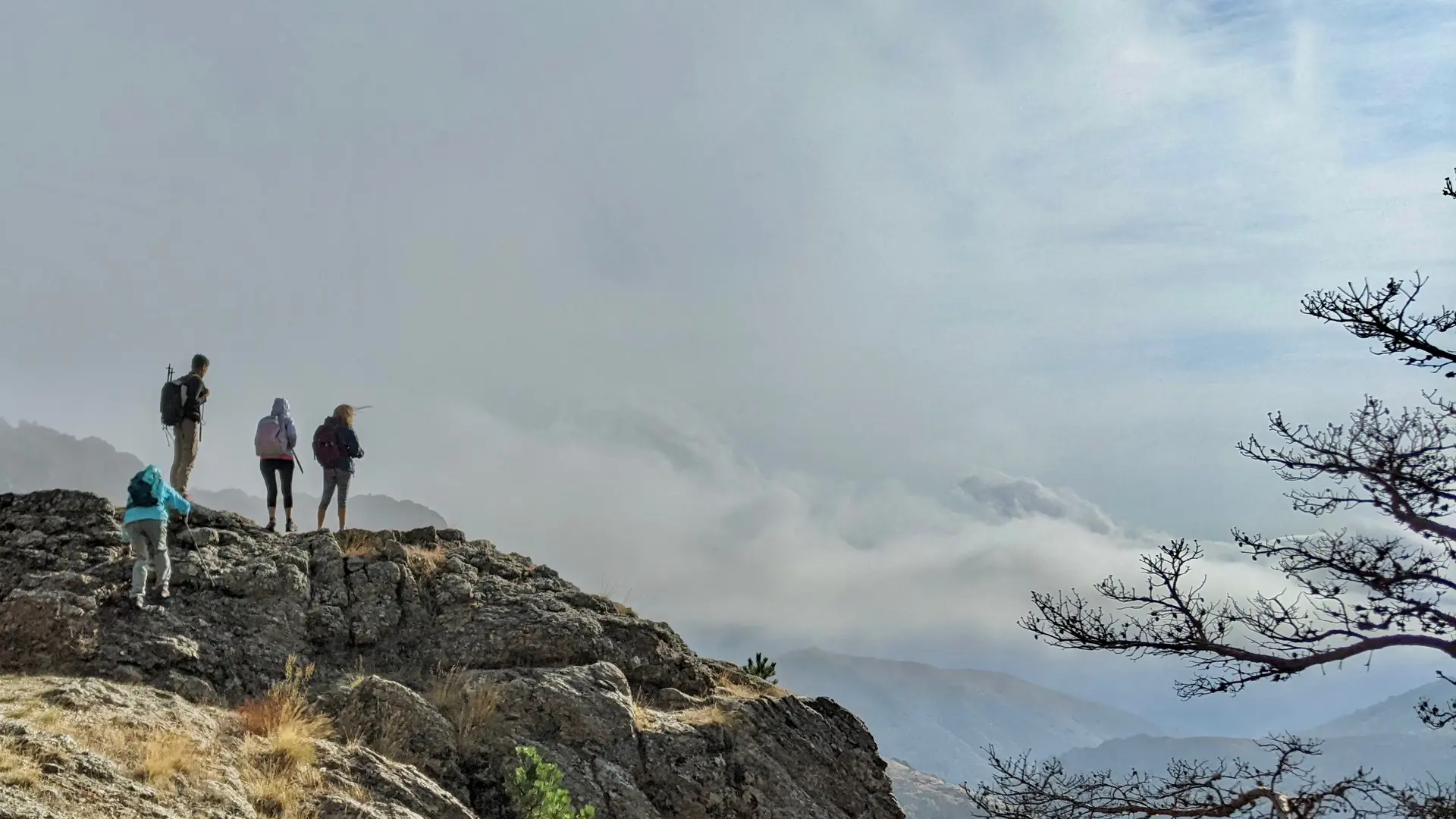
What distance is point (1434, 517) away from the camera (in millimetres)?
11602

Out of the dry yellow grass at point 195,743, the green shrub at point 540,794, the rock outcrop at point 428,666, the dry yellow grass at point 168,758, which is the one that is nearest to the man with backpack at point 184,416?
the rock outcrop at point 428,666

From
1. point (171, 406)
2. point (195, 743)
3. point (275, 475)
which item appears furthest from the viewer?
point (275, 475)

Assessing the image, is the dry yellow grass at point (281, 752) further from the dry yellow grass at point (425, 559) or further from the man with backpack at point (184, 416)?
the man with backpack at point (184, 416)

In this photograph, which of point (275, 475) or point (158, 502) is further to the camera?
point (275, 475)

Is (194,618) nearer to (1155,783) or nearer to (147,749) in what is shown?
(147,749)

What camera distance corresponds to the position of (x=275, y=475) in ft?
59.5

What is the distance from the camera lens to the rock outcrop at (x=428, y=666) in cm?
1217

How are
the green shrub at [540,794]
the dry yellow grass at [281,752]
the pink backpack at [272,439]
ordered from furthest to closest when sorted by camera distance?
1. the pink backpack at [272,439]
2. the green shrub at [540,794]
3. the dry yellow grass at [281,752]

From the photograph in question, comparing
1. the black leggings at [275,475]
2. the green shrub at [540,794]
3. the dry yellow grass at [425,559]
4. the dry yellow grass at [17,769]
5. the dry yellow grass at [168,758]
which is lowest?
the dry yellow grass at [17,769]

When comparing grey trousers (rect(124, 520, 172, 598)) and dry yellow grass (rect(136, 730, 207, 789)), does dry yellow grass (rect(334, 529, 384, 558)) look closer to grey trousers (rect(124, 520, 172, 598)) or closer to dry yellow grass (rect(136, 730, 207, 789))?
grey trousers (rect(124, 520, 172, 598))

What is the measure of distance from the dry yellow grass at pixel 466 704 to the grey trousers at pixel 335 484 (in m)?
6.55

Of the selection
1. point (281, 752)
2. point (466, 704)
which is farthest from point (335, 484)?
point (281, 752)

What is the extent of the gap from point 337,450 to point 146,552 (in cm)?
571

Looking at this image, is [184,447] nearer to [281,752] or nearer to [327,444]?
[327,444]
